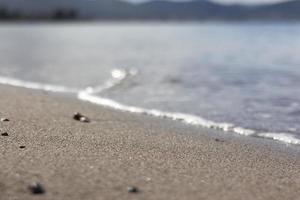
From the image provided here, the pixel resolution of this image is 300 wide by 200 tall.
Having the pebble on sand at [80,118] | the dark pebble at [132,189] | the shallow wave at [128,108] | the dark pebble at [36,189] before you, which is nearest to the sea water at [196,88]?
the shallow wave at [128,108]

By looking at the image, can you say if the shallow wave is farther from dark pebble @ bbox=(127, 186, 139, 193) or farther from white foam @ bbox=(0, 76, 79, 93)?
dark pebble @ bbox=(127, 186, 139, 193)

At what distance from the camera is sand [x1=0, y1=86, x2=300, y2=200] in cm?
652

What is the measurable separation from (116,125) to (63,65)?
17128 millimetres

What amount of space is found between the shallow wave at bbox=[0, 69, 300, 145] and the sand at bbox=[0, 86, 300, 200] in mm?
428

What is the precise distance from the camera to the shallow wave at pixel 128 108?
35.9 ft

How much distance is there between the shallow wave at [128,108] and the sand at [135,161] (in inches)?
16.8

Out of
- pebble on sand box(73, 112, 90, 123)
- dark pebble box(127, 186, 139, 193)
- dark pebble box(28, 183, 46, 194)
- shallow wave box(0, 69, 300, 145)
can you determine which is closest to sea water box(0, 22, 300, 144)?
shallow wave box(0, 69, 300, 145)

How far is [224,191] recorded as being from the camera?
22.0 ft

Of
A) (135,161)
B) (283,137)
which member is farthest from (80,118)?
(135,161)

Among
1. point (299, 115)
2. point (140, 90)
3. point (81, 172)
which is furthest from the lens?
point (140, 90)

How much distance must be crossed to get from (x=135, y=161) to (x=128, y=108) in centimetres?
606

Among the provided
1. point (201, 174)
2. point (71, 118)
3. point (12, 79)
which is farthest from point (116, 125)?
point (12, 79)

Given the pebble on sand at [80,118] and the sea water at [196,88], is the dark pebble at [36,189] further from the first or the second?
A: the sea water at [196,88]

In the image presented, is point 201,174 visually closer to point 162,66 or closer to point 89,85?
point 89,85
